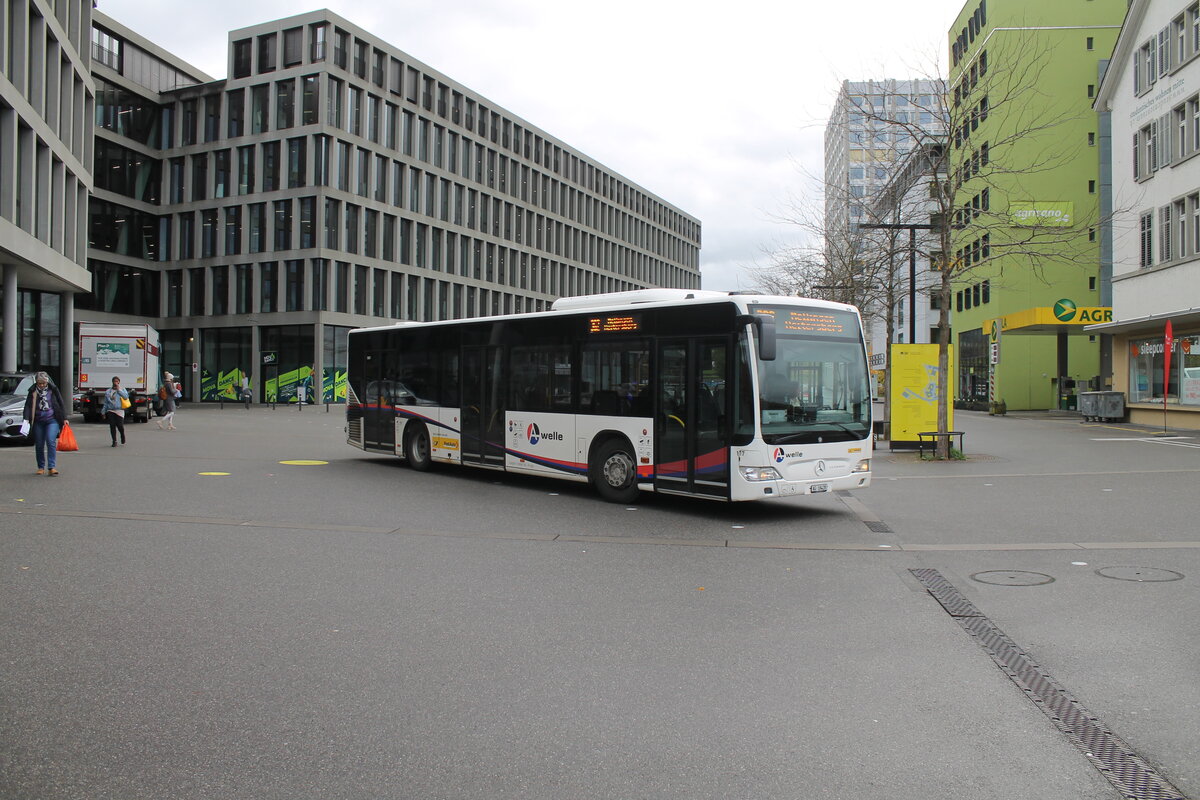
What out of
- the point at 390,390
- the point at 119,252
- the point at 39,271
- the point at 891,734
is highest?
the point at 119,252

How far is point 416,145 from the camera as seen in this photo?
66.5m

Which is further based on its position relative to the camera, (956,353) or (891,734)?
(956,353)

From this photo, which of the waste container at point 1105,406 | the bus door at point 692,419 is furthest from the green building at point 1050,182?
the bus door at point 692,419

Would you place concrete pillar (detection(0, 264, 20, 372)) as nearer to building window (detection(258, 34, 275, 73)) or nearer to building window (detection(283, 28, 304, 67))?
building window (detection(283, 28, 304, 67))

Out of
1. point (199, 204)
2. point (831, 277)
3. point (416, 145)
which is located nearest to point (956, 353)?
point (831, 277)

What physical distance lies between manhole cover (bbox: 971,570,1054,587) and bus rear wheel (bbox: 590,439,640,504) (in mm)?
5413

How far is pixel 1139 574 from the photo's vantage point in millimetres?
8148

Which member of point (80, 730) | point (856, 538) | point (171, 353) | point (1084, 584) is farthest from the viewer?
point (171, 353)

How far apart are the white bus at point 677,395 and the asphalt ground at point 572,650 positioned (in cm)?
77

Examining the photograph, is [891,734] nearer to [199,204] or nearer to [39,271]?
[39,271]

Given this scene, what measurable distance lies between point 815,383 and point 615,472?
3.00 meters

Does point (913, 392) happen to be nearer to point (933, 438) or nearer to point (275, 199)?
point (933, 438)

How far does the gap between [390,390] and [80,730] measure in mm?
14049

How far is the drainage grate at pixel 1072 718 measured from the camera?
12.5 feet
